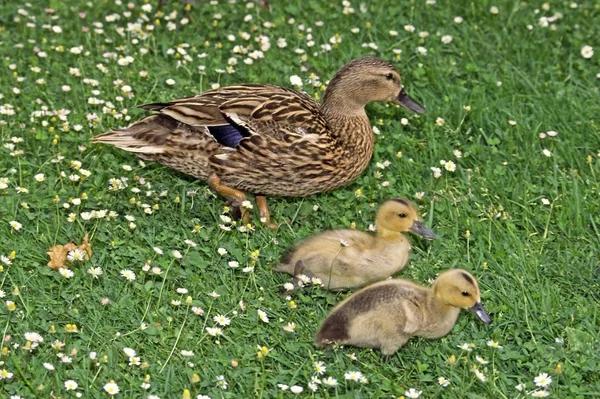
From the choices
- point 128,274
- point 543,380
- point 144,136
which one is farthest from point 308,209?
point 543,380

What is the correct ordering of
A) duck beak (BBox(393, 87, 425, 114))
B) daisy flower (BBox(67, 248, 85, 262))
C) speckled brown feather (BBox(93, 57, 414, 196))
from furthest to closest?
duck beak (BBox(393, 87, 425, 114)) < speckled brown feather (BBox(93, 57, 414, 196)) < daisy flower (BBox(67, 248, 85, 262))

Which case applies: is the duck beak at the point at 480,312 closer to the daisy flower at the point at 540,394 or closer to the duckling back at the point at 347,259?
the daisy flower at the point at 540,394

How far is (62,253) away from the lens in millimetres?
6488

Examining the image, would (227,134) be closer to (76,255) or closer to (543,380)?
(76,255)

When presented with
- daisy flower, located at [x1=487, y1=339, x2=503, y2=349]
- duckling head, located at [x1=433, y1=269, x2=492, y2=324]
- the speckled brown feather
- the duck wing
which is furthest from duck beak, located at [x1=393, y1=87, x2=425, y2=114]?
daisy flower, located at [x1=487, y1=339, x2=503, y2=349]

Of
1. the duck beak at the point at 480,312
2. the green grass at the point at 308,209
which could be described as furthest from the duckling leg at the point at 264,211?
the duck beak at the point at 480,312

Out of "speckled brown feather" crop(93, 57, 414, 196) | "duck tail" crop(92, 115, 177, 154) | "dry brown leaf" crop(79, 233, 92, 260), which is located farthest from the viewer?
"duck tail" crop(92, 115, 177, 154)

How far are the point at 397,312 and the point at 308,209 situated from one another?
5.21 ft

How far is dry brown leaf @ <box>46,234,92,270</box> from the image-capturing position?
6406mm

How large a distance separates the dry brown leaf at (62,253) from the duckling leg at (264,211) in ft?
3.69

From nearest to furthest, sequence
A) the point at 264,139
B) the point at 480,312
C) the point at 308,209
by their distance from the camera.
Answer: the point at 480,312 < the point at 264,139 < the point at 308,209

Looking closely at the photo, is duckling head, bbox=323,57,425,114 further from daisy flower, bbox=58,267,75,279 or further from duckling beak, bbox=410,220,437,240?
daisy flower, bbox=58,267,75,279

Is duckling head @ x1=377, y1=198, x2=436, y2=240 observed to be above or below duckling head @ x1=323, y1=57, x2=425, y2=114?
below

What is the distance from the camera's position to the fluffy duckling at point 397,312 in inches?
225
